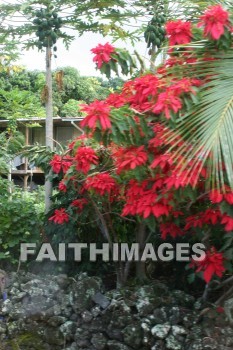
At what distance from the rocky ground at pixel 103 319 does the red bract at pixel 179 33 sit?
1796 mm

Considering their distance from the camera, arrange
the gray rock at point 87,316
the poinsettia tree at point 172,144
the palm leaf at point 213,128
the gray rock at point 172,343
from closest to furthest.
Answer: the palm leaf at point 213,128 < the poinsettia tree at point 172,144 < the gray rock at point 172,343 < the gray rock at point 87,316

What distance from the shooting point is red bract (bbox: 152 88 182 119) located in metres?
2.89

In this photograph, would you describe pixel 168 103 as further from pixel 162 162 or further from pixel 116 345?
pixel 116 345

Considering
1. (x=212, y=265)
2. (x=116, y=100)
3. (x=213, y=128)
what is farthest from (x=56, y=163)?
(x=213, y=128)

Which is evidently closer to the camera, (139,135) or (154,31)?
(139,135)

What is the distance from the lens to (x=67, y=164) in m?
4.31

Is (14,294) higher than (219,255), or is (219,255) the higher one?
(219,255)

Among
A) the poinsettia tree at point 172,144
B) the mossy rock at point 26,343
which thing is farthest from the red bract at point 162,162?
the mossy rock at point 26,343

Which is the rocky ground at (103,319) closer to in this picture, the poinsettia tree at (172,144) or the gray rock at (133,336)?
the gray rock at (133,336)

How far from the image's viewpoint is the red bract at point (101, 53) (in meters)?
3.59

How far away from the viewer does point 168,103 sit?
2.91 metres

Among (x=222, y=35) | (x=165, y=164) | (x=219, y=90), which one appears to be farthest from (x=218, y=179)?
(x=222, y=35)

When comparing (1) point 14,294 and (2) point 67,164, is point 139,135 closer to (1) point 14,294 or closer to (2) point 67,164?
(2) point 67,164

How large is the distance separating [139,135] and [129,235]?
1.74 m
